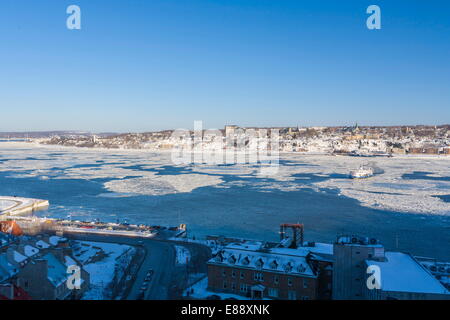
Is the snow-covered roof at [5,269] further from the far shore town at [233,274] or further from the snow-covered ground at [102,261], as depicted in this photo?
the snow-covered ground at [102,261]

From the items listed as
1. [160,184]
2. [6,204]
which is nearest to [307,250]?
[6,204]

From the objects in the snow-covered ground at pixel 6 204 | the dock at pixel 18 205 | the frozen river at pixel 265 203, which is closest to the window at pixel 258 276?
the frozen river at pixel 265 203

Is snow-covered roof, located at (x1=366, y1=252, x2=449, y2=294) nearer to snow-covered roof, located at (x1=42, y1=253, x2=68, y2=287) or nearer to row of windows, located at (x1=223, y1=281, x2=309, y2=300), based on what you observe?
row of windows, located at (x1=223, y1=281, x2=309, y2=300)

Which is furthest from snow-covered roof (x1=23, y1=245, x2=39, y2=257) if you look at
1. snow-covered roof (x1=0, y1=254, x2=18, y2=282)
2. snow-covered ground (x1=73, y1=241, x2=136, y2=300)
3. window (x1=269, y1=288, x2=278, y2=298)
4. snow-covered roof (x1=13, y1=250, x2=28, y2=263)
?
window (x1=269, y1=288, x2=278, y2=298)

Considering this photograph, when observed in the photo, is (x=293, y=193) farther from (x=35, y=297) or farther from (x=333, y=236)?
(x=35, y=297)

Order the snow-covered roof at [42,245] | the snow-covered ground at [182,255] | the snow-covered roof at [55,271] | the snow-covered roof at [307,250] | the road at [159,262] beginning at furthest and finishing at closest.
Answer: the snow-covered ground at [182,255]
the snow-covered roof at [42,245]
the road at [159,262]
the snow-covered roof at [307,250]
the snow-covered roof at [55,271]
